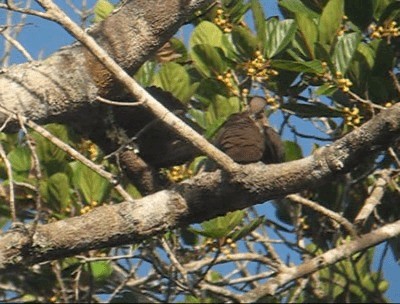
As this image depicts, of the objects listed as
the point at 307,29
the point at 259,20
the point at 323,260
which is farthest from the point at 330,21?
the point at 323,260

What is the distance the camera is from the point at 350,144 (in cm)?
171

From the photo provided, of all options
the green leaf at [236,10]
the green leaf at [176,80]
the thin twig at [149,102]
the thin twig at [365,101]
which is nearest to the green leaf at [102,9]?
the green leaf at [236,10]

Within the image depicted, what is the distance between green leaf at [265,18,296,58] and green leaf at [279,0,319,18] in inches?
3.9

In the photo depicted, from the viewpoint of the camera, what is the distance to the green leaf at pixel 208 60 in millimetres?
2553

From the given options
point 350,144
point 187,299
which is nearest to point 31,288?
point 187,299

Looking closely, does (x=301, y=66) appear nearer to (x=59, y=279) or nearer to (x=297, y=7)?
(x=297, y=7)

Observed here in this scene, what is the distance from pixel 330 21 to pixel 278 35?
5.0 inches

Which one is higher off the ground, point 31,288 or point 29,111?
point 29,111

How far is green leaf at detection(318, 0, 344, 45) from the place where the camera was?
7.82 feet

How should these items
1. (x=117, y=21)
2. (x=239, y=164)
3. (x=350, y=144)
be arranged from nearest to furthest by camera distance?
(x=350, y=144)
(x=239, y=164)
(x=117, y=21)

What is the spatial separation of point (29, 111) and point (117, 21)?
0.25 meters

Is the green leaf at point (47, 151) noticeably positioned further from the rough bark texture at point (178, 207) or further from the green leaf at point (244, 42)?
the rough bark texture at point (178, 207)

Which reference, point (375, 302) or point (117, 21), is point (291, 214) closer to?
point (375, 302)

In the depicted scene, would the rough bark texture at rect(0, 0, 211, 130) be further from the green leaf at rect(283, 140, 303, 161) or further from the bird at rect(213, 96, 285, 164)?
the green leaf at rect(283, 140, 303, 161)
